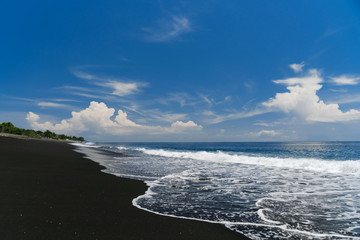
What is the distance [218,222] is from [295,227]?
1955 millimetres

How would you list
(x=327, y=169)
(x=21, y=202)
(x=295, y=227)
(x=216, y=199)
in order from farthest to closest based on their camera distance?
1. (x=327, y=169)
2. (x=216, y=199)
3. (x=21, y=202)
4. (x=295, y=227)

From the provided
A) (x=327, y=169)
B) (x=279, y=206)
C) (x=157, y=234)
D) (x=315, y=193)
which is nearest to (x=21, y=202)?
(x=157, y=234)

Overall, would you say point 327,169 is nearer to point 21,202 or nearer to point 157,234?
point 157,234

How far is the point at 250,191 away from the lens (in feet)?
32.2

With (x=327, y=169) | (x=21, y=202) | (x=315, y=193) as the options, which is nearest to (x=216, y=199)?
(x=315, y=193)

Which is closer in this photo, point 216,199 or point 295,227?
point 295,227

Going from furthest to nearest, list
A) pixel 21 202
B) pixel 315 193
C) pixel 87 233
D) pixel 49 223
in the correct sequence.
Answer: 1. pixel 315 193
2. pixel 21 202
3. pixel 49 223
4. pixel 87 233

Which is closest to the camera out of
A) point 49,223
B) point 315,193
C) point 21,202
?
point 49,223

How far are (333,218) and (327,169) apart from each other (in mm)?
15418

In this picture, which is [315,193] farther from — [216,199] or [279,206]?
[216,199]

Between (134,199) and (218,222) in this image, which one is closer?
(218,222)

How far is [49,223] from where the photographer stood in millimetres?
4789

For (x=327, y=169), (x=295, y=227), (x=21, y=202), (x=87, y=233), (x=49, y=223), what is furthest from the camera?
(x=327, y=169)

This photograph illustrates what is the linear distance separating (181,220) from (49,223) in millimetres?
3135
